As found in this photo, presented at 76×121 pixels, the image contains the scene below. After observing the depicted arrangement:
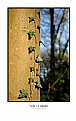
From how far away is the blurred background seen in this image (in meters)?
2.30

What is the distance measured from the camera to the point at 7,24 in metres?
2.28

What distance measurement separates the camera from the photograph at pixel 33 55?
228 centimetres

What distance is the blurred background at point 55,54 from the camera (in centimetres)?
230

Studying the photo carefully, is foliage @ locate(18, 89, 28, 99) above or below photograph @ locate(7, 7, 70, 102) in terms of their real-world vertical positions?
below

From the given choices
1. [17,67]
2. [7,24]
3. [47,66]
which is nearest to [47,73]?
[47,66]

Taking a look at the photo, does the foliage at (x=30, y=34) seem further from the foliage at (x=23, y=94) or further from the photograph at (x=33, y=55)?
the foliage at (x=23, y=94)

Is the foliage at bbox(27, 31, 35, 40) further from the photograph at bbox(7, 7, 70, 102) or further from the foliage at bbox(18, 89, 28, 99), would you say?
the foliage at bbox(18, 89, 28, 99)

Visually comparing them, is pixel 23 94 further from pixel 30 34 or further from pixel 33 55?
pixel 30 34

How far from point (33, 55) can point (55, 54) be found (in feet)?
0.55

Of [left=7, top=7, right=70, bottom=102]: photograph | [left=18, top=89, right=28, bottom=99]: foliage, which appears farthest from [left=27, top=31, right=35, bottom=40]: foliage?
[left=18, top=89, right=28, bottom=99]: foliage

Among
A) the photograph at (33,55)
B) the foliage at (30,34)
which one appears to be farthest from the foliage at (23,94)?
the foliage at (30,34)

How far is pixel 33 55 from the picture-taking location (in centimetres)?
228

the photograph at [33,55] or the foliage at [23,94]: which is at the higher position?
the photograph at [33,55]
